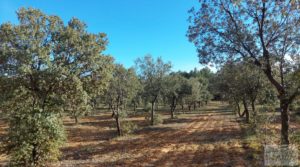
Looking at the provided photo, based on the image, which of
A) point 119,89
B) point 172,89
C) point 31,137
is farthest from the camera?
point 172,89

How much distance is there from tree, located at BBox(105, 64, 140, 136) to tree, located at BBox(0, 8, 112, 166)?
11.7 metres

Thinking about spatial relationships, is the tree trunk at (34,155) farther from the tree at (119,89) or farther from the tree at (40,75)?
the tree at (119,89)

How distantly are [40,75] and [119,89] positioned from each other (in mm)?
14229

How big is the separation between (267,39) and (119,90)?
1713cm

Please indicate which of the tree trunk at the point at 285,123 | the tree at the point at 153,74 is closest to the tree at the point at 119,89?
the tree at the point at 153,74

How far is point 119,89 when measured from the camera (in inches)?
1007

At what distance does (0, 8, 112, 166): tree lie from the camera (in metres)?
11.1

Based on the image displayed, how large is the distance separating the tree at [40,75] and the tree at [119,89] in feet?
38.4

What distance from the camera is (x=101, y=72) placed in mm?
13742

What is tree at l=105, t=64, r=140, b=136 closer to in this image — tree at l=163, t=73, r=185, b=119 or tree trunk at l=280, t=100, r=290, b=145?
tree at l=163, t=73, r=185, b=119

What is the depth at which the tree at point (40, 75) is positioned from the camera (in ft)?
36.4

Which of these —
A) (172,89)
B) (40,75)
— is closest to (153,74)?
(172,89)

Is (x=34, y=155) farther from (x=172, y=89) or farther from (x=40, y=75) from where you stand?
(x=172, y=89)

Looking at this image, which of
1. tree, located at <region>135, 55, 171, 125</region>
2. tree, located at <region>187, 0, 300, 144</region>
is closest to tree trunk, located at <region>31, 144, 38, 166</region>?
tree, located at <region>187, 0, 300, 144</region>
